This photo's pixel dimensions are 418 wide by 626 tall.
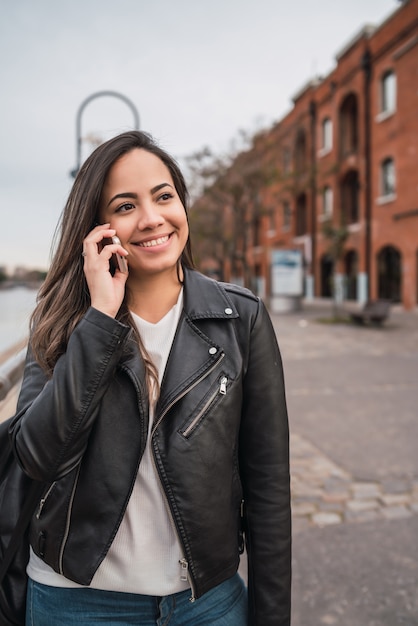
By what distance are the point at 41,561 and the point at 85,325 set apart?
668mm

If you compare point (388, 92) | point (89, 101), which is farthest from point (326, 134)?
point (89, 101)

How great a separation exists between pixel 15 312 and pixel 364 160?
28.3 m

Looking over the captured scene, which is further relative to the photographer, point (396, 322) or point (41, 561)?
point (396, 322)

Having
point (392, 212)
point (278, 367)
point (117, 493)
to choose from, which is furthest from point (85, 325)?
point (392, 212)

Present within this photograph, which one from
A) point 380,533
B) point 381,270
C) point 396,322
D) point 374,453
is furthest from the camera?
point 381,270

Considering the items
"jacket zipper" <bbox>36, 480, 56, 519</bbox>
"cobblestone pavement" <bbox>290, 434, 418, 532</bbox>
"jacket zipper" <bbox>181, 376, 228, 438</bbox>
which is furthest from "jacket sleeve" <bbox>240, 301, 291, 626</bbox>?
"cobblestone pavement" <bbox>290, 434, 418, 532</bbox>

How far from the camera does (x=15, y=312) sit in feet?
8.81

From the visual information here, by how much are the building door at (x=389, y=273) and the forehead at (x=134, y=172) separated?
25.6 metres

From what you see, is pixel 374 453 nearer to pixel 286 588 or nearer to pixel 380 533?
pixel 380 533

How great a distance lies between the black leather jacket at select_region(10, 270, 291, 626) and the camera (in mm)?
1382

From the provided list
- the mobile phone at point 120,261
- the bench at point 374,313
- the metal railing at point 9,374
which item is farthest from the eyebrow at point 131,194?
the bench at point 374,313

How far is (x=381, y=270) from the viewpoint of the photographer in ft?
90.4

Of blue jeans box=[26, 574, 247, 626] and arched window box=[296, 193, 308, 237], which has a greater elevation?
arched window box=[296, 193, 308, 237]

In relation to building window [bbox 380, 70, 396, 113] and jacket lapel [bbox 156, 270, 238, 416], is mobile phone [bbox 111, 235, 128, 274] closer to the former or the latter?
jacket lapel [bbox 156, 270, 238, 416]
